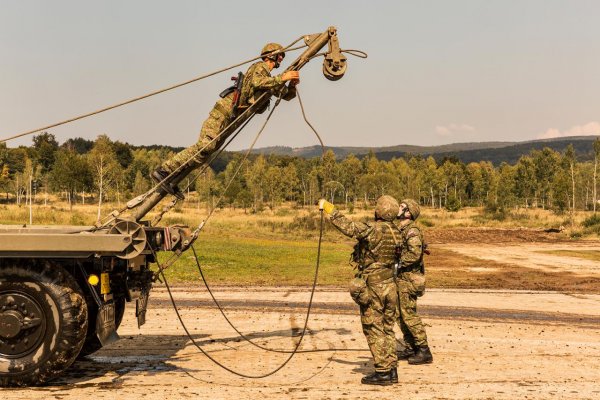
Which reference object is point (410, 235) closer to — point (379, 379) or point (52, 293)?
point (379, 379)

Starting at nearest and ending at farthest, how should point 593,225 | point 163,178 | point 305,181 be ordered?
point 163,178
point 593,225
point 305,181

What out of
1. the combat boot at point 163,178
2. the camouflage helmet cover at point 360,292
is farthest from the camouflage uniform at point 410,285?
the combat boot at point 163,178

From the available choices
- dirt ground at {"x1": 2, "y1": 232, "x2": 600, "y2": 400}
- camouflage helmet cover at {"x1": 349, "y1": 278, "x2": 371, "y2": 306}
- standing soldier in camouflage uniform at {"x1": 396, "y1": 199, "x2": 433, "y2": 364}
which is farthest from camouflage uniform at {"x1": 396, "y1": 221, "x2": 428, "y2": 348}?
camouflage helmet cover at {"x1": 349, "y1": 278, "x2": 371, "y2": 306}

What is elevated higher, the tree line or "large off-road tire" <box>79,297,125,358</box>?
the tree line

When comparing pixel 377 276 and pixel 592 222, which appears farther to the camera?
pixel 592 222

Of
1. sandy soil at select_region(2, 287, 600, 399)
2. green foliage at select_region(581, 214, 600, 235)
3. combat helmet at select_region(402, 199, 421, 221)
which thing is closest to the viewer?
sandy soil at select_region(2, 287, 600, 399)

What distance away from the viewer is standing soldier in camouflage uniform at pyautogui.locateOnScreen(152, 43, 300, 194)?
8.50m

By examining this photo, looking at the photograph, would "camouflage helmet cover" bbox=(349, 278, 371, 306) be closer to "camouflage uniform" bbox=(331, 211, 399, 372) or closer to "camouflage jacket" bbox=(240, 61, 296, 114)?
"camouflage uniform" bbox=(331, 211, 399, 372)

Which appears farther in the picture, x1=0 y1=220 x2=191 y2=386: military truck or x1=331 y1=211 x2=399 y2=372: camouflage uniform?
x1=331 y1=211 x2=399 y2=372: camouflage uniform

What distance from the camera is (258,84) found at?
27.9 feet

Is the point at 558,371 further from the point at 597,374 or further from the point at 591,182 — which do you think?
the point at 591,182

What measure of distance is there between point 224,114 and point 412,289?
3570mm

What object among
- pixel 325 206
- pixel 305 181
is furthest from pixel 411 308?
pixel 305 181

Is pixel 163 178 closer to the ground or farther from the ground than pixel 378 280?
farther from the ground
